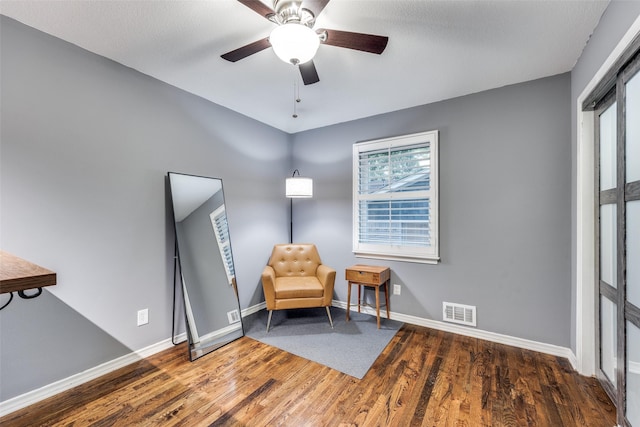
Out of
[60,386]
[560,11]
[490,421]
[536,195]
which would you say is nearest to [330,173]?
[536,195]

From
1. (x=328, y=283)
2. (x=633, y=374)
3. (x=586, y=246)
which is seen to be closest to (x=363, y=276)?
(x=328, y=283)

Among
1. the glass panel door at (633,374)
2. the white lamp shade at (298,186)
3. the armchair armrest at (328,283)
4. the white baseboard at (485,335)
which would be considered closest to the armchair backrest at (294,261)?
the armchair armrest at (328,283)

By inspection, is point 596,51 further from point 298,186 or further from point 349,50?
point 298,186

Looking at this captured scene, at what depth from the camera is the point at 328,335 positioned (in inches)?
113

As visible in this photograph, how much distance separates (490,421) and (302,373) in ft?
4.22

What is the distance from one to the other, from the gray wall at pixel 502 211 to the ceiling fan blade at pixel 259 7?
7.20 feet

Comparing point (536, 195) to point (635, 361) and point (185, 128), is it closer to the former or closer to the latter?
point (635, 361)

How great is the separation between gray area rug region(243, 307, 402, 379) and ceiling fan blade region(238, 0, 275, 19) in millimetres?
2496

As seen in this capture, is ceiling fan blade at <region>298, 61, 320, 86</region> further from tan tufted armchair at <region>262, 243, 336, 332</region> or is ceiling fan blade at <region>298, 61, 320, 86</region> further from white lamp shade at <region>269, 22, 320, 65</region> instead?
tan tufted armchair at <region>262, 243, 336, 332</region>

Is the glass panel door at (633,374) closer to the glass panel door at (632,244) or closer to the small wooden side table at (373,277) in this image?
the glass panel door at (632,244)

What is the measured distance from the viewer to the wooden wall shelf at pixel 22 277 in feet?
2.84

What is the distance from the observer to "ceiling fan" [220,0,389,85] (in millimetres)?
1397

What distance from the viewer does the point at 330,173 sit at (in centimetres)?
383

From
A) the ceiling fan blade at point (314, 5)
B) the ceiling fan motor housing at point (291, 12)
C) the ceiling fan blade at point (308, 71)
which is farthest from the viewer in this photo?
the ceiling fan blade at point (308, 71)
